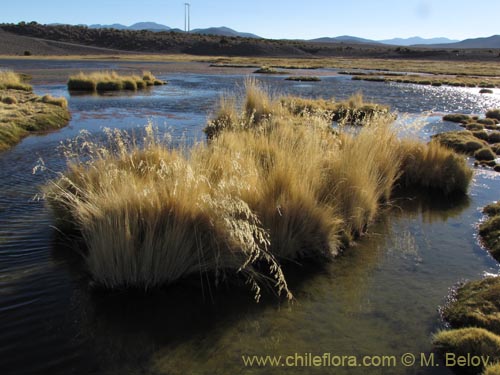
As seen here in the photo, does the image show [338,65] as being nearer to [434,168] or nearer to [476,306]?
[434,168]

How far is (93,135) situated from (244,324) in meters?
10.7

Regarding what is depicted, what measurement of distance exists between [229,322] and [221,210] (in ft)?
4.77

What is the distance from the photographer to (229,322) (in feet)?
15.8

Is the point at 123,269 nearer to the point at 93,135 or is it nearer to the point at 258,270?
the point at 258,270

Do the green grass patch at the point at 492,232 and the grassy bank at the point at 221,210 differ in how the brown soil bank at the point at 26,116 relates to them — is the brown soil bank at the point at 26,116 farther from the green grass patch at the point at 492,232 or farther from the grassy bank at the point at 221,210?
the green grass patch at the point at 492,232

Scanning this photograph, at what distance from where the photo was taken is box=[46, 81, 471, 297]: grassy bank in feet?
17.5

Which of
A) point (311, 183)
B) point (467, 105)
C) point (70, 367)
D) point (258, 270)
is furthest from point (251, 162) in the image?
point (467, 105)

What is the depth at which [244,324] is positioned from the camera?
189 inches

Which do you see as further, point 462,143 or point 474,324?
point 462,143

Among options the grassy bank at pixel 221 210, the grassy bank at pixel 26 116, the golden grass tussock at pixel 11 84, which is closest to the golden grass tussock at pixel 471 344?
the grassy bank at pixel 221 210

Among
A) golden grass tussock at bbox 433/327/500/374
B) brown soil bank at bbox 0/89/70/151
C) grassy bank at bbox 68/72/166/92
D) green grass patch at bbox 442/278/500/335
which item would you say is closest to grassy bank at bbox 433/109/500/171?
green grass patch at bbox 442/278/500/335

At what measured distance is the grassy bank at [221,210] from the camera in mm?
5324

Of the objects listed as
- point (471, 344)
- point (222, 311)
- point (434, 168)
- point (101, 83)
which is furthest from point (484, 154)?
point (101, 83)

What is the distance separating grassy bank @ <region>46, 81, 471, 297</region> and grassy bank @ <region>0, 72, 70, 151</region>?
267 inches
